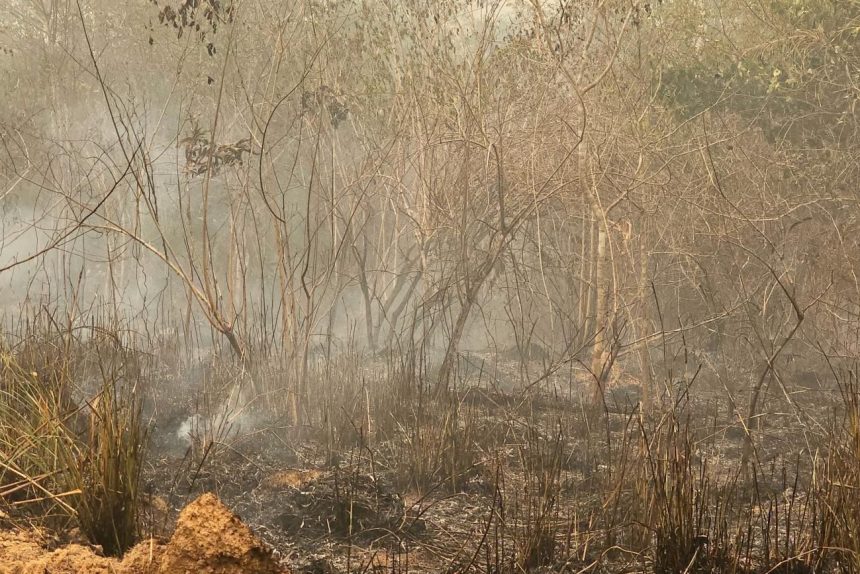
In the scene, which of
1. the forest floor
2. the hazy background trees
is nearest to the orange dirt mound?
the forest floor

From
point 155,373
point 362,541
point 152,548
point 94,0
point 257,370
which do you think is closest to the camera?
point 152,548

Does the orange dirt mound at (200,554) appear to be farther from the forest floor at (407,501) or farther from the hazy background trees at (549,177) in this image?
the hazy background trees at (549,177)

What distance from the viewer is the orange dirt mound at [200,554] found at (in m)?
2.85

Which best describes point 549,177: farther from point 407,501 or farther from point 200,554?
point 200,554

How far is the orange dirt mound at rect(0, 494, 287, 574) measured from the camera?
2.85m

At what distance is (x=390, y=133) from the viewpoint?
9.02 meters

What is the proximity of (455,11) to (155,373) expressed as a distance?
407 centimetres

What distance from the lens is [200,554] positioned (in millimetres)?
2854

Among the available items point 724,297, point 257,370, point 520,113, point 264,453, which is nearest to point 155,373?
point 257,370

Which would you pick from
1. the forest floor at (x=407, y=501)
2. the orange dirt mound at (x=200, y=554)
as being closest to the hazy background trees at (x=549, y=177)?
the forest floor at (x=407, y=501)

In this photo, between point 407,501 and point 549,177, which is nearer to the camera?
point 407,501

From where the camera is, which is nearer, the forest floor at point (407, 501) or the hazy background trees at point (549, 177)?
the forest floor at point (407, 501)

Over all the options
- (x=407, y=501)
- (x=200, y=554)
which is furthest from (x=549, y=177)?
(x=200, y=554)

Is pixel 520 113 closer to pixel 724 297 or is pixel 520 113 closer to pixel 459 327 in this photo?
pixel 459 327
